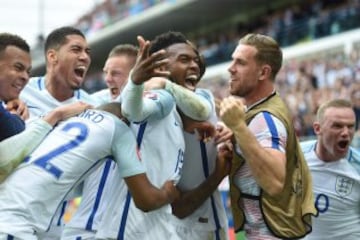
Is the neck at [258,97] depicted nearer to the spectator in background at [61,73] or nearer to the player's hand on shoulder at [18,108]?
the spectator in background at [61,73]

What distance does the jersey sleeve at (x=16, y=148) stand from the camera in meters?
3.98

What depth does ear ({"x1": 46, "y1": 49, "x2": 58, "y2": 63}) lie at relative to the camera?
554 centimetres

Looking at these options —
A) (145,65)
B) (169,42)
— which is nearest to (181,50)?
(169,42)

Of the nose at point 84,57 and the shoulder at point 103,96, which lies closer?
the nose at point 84,57

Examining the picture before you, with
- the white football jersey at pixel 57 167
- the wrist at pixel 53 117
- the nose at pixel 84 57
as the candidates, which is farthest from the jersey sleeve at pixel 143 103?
the nose at pixel 84 57

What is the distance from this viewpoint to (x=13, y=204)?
394cm

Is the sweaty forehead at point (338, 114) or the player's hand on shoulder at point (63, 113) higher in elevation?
the player's hand on shoulder at point (63, 113)

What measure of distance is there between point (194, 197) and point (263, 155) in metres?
0.63

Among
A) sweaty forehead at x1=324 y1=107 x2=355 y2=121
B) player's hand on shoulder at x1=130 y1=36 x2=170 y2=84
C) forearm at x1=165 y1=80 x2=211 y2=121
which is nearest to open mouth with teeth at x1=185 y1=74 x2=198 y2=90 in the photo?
forearm at x1=165 y1=80 x2=211 y2=121

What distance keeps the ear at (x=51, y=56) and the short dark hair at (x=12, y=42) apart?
959mm

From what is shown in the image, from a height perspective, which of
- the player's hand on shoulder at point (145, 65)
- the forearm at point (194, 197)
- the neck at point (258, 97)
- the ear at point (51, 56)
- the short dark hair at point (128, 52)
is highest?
the player's hand on shoulder at point (145, 65)

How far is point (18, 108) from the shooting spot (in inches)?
199

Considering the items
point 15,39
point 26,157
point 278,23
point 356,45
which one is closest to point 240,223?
point 26,157

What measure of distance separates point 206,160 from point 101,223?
2.41ft
